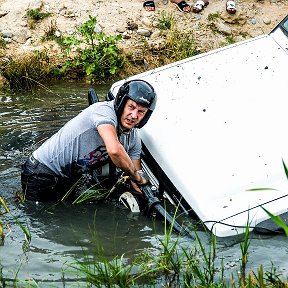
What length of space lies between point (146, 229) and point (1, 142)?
107 inches

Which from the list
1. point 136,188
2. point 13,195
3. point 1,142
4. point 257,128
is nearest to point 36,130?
point 1,142

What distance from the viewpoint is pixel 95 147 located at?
5.82m

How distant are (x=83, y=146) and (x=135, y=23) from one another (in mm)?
5797

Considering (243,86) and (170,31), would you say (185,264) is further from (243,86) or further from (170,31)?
(170,31)

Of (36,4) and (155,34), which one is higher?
(36,4)

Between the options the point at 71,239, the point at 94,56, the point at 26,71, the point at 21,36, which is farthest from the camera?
the point at 21,36

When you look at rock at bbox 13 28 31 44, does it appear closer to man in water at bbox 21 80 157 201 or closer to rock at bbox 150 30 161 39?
rock at bbox 150 30 161 39

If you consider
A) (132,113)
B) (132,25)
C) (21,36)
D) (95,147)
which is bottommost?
(21,36)

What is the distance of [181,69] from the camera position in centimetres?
648

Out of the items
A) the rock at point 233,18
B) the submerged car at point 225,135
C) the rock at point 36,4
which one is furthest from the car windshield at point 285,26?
the rock at point 36,4

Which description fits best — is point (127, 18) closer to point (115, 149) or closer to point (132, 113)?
point (132, 113)

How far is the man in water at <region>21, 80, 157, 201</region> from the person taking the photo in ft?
18.4

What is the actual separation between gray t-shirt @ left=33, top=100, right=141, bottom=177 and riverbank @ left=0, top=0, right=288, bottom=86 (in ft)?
15.5

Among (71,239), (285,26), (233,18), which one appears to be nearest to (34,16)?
(233,18)
